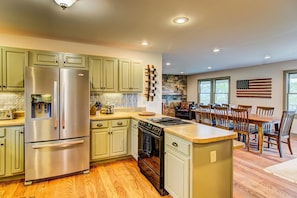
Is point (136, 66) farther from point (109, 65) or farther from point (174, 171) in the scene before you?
point (174, 171)

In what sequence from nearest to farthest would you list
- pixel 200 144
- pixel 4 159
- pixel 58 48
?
1. pixel 200 144
2. pixel 4 159
3. pixel 58 48

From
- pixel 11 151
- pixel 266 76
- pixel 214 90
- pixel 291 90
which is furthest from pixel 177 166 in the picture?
pixel 214 90

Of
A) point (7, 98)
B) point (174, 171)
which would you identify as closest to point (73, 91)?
point (7, 98)

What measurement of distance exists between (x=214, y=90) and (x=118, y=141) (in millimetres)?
6427

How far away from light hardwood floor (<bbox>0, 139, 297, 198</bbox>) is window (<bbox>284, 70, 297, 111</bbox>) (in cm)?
354

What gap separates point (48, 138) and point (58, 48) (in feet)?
5.89

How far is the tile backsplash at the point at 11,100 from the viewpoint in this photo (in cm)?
304

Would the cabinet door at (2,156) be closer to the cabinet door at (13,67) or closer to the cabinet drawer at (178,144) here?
the cabinet door at (13,67)

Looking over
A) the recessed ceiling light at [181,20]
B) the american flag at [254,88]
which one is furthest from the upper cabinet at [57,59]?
the american flag at [254,88]

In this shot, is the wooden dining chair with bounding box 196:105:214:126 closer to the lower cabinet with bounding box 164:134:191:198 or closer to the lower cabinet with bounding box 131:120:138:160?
the lower cabinet with bounding box 131:120:138:160

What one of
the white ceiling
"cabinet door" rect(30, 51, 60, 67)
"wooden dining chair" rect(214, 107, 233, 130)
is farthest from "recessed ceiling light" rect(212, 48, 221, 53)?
"cabinet door" rect(30, 51, 60, 67)

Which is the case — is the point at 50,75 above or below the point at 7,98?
above

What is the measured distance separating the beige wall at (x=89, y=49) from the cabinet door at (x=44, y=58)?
13.3 inches

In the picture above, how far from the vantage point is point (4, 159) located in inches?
100.0
